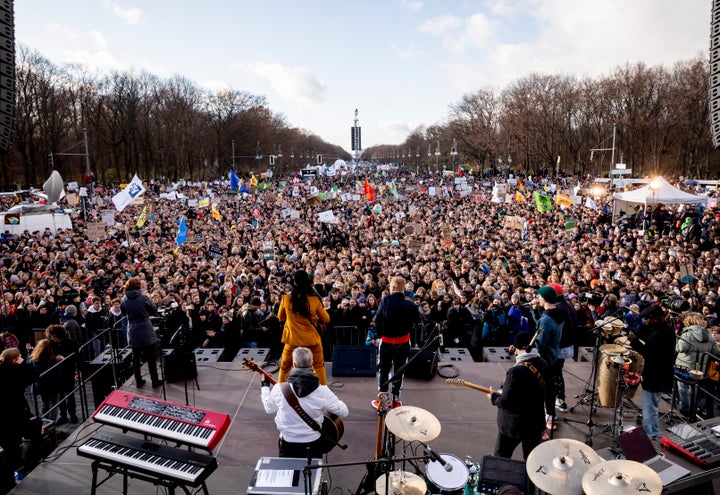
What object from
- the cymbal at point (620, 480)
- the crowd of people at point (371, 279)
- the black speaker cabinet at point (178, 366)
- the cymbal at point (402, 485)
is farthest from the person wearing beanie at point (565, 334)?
the black speaker cabinet at point (178, 366)

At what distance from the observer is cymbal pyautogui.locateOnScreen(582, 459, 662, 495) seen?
3264mm

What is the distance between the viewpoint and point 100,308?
10.6 metres

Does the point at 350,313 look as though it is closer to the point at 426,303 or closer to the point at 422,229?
the point at 426,303

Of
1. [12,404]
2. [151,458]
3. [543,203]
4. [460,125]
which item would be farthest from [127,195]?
[460,125]

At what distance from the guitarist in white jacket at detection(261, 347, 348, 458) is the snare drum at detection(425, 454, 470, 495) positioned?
977 millimetres

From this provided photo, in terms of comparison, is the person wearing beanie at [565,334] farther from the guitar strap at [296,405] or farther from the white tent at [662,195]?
the white tent at [662,195]

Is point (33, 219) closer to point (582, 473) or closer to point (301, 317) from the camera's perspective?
point (301, 317)

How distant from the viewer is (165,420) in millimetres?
4445

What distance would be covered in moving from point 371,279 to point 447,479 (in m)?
8.10

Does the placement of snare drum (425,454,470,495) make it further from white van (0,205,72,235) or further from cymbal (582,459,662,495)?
white van (0,205,72,235)

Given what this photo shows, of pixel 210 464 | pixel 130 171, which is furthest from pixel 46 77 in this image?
pixel 210 464

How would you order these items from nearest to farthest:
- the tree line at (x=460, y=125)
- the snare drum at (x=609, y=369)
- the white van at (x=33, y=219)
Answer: the snare drum at (x=609, y=369), the white van at (x=33, y=219), the tree line at (x=460, y=125)

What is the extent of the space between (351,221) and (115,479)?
22.4 meters

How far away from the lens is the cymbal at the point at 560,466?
3457mm
